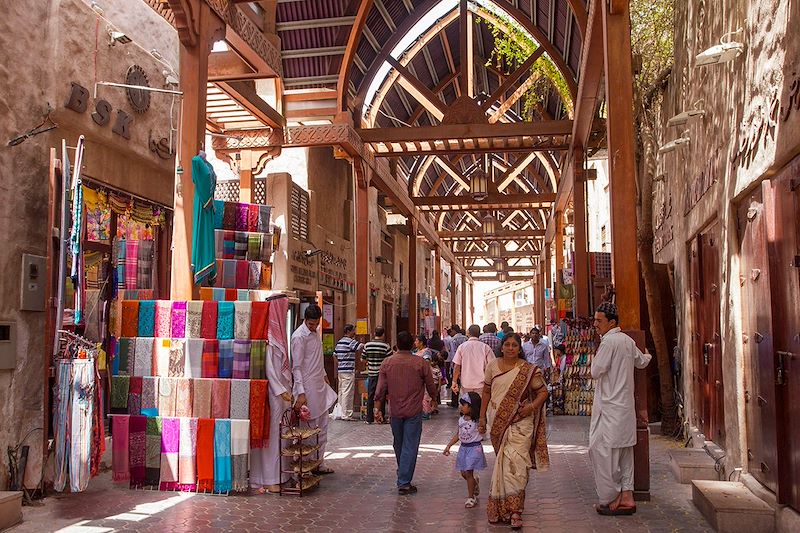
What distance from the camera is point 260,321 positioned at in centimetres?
654

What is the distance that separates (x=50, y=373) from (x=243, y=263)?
243cm

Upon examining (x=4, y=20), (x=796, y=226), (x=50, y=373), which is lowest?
(x=50, y=373)

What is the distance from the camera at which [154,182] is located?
8766mm

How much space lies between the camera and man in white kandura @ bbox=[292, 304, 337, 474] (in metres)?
6.64

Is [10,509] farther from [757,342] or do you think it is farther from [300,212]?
[300,212]

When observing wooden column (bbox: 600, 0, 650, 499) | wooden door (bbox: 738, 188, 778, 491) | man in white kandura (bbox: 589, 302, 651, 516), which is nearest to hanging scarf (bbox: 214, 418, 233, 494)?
man in white kandura (bbox: 589, 302, 651, 516)

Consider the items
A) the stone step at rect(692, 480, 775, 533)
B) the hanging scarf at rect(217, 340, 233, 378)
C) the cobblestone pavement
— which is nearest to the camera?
the stone step at rect(692, 480, 775, 533)

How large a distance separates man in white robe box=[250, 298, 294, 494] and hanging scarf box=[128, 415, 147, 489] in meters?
0.98

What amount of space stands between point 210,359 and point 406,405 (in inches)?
71.7

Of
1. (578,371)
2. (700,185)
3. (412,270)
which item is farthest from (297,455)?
(412,270)

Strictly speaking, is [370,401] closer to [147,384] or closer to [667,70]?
[147,384]

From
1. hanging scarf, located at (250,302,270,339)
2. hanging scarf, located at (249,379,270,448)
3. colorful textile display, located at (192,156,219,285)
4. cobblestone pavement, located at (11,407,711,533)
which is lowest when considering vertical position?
cobblestone pavement, located at (11,407,711,533)

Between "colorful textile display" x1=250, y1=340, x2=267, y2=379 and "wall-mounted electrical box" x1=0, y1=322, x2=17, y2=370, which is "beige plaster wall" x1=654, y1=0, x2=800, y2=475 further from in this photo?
"wall-mounted electrical box" x1=0, y1=322, x2=17, y2=370

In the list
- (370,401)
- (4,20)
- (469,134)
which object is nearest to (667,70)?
(469,134)
